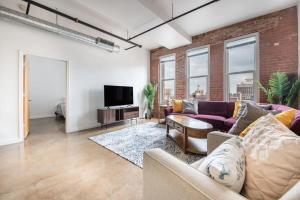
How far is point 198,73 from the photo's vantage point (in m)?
5.18

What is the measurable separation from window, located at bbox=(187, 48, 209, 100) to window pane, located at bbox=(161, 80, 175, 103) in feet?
2.58

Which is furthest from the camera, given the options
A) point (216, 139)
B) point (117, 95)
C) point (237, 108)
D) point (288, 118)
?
point (117, 95)

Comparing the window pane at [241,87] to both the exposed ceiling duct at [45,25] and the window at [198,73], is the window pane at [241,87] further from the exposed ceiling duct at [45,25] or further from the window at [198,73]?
the exposed ceiling duct at [45,25]

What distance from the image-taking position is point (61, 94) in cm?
720

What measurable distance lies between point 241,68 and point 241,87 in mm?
547

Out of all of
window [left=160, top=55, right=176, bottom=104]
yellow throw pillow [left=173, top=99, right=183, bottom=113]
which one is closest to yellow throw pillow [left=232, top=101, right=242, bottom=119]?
yellow throw pillow [left=173, top=99, right=183, bottom=113]

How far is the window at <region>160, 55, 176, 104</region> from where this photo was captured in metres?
6.00

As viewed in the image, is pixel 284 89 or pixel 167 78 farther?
pixel 167 78

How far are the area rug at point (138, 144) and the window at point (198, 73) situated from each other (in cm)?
217

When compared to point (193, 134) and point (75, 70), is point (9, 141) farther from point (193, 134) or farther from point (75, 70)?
point (193, 134)

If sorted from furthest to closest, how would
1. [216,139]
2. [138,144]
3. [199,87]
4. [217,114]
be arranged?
1. [199,87]
2. [217,114]
3. [138,144]
4. [216,139]

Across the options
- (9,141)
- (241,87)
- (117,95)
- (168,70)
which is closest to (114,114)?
(117,95)

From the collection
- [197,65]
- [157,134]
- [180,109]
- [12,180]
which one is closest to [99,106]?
[157,134]

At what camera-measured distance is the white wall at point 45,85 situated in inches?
250
